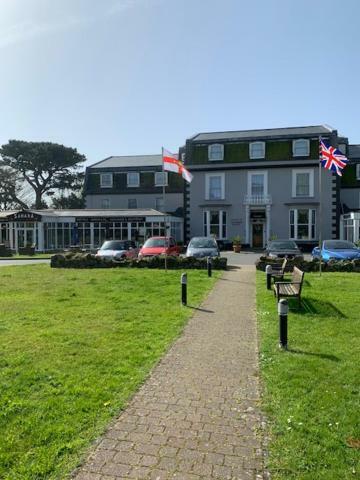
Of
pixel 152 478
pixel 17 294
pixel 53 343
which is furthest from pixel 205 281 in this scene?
pixel 152 478

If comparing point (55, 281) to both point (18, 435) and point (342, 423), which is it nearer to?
point (18, 435)

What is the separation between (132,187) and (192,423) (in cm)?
4356

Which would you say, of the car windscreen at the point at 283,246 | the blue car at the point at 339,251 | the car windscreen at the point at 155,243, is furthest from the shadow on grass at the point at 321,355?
the car windscreen at the point at 155,243

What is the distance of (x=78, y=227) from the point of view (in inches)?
1625

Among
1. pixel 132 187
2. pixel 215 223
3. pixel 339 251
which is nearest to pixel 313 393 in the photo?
pixel 339 251

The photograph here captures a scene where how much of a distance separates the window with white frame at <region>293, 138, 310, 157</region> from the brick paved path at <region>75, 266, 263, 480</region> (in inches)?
1330

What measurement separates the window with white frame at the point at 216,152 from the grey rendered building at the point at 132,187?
21.7 feet

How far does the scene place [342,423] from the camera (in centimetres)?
436

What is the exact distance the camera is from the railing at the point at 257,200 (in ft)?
128

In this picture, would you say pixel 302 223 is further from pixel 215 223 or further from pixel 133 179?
pixel 133 179

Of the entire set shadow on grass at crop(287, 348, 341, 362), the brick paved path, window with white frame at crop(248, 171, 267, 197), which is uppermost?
window with white frame at crop(248, 171, 267, 197)

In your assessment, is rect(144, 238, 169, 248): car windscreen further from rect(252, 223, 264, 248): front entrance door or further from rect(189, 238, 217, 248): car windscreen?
rect(252, 223, 264, 248): front entrance door

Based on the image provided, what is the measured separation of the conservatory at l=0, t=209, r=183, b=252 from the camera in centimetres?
3916

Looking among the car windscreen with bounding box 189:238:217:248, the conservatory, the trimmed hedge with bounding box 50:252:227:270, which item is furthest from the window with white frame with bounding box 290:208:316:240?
the trimmed hedge with bounding box 50:252:227:270
